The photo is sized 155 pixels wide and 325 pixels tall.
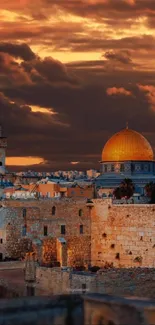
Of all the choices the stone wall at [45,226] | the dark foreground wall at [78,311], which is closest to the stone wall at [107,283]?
the stone wall at [45,226]

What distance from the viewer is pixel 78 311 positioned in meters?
8.50

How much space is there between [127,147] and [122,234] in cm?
2941

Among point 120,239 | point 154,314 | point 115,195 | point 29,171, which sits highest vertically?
point 29,171

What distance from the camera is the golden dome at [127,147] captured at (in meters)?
73.4

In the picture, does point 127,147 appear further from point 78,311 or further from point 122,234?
point 78,311

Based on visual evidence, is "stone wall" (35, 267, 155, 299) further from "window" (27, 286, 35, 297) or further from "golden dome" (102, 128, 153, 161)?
"golden dome" (102, 128, 153, 161)

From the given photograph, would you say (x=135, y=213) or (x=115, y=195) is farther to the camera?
(x=115, y=195)

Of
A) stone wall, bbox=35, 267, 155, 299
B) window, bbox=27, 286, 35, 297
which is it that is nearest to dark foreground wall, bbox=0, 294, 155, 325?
stone wall, bbox=35, 267, 155, 299

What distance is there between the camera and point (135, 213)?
145ft

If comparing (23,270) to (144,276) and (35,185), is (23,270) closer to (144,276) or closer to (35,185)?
(144,276)

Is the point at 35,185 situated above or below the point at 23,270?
above

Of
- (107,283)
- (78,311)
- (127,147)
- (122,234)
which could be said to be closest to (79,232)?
(122,234)

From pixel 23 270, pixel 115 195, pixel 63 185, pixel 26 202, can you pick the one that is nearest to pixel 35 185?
pixel 63 185

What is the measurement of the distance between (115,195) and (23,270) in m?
20.0
